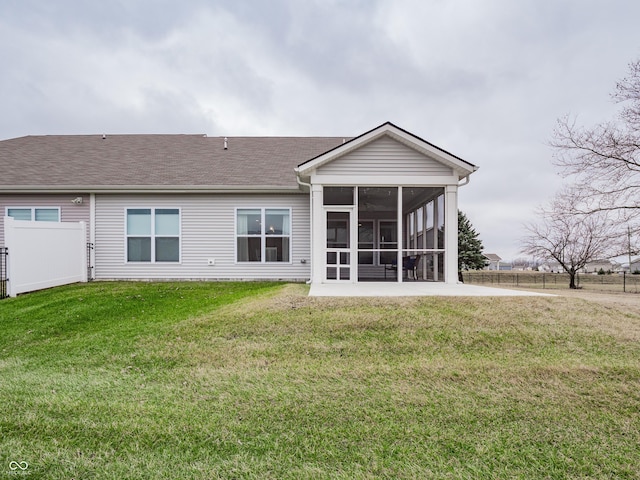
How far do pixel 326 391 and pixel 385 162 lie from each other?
7234mm

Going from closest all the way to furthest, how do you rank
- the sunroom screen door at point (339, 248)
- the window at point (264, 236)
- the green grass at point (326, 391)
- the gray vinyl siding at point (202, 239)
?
the green grass at point (326, 391) → the sunroom screen door at point (339, 248) → the gray vinyl siding at point (202, 239) → the window at point (264, 236)

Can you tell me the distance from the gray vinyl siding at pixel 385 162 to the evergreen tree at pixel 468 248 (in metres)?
25.5

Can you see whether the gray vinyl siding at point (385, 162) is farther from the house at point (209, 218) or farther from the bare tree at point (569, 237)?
the bare tree at point (569, 237)

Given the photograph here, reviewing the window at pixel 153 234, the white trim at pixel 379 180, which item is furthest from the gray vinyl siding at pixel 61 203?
the white trim at pixel 379 180

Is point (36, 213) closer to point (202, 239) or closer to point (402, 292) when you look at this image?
point (202, 239)

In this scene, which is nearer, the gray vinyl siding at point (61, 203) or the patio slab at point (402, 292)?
the patio slab at point (402, 292)

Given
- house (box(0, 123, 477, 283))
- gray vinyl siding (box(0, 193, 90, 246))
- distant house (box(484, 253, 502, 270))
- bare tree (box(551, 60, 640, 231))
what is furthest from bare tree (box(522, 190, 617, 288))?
distant house (box(484, 253, 502, 270))

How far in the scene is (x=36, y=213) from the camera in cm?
1139

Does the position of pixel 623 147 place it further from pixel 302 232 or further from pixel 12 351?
pixel 12 351

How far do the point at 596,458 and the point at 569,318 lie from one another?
429cm

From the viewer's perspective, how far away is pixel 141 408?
3.38m

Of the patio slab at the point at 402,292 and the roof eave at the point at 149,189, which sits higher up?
the roof eave at the point at 149,189

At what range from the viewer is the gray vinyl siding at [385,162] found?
381 inches

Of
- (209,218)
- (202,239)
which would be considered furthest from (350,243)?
(202,239)
